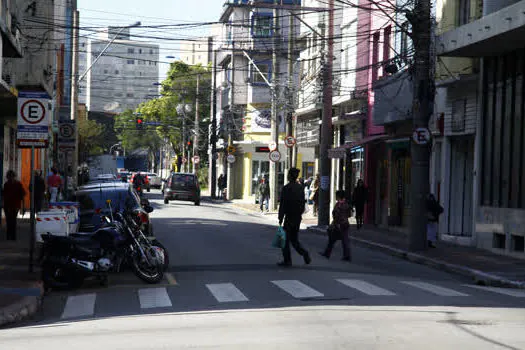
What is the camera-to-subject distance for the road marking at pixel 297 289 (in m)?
14.0

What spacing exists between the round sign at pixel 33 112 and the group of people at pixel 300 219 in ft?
15.9

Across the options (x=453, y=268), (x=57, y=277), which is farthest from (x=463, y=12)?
(x=57, y=277)

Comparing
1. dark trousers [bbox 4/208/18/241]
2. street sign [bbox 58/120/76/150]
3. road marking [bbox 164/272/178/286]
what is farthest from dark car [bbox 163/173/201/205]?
road marking [bbox 164/272/178/286]

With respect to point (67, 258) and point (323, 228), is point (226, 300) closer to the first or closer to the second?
point (67, 258)

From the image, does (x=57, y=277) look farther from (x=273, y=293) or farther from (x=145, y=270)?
(x=273, y=293)

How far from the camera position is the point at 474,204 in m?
26.6

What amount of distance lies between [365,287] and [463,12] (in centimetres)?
1530

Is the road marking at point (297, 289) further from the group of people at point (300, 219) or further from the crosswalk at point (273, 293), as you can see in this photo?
the group of people at point (300, 219)

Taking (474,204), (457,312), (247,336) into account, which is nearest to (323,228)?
(474,204)

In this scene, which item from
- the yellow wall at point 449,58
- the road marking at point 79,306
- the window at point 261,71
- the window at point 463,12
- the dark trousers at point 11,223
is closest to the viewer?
the road marking at point 79,306

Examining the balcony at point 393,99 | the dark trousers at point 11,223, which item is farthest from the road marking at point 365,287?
the balcony at point 393,99

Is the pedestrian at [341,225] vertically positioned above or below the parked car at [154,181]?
above

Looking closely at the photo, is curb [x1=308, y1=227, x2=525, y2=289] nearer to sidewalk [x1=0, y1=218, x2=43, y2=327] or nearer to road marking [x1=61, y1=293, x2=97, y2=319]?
road marking [x1=61, y1=293, x2=97, y2=319]

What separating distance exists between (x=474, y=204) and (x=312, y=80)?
69.7ft
